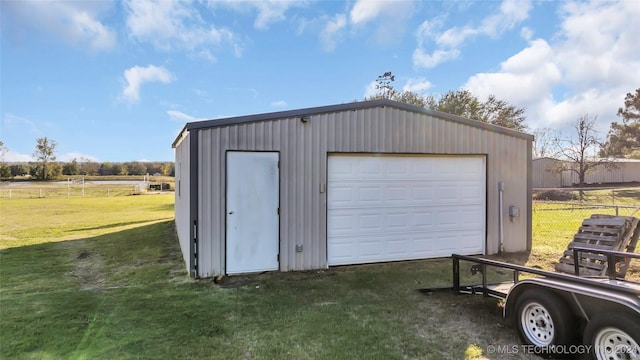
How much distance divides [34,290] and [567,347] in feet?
22.7

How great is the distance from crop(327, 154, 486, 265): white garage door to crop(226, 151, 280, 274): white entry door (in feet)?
3.51

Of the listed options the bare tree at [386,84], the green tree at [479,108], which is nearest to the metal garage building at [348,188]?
the green tree at [479,108]

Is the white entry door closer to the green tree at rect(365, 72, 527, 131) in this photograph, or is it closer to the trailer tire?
the trailer tire

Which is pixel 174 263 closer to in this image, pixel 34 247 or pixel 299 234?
pixel 299 234

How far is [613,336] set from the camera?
2506 millimetres

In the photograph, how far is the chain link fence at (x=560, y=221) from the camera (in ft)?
26.7

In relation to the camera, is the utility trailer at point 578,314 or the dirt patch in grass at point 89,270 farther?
the dirt patch in grass at point 89,270

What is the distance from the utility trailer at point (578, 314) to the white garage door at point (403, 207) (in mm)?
3279

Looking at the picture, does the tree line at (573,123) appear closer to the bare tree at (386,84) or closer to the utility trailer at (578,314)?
the bare tree at (386,84)

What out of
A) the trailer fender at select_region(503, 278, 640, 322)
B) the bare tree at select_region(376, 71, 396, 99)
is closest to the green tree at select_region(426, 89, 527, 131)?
the bare tree at select_region(376, 71, 396, 99)

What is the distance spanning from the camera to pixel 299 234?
6145mm

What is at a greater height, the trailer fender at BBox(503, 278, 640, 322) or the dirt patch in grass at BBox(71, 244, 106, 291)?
the trailer fender at BBox(503, 278, 640, 322)

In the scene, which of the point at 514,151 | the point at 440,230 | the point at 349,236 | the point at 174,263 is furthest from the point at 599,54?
the point at 174,263

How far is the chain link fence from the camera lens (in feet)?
26.7
